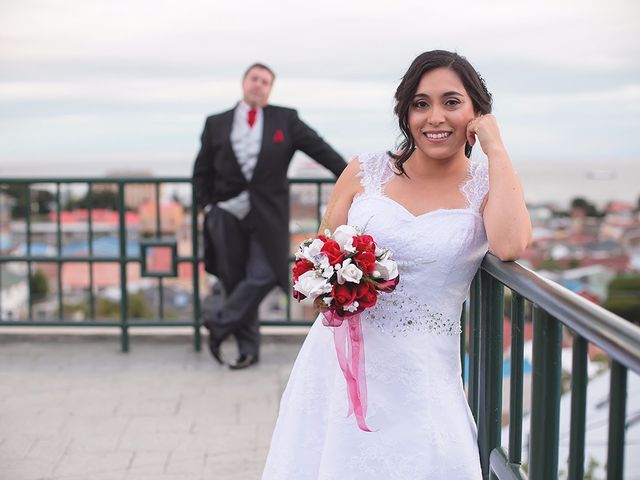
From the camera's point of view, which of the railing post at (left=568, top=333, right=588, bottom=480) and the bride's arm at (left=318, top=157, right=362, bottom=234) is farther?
the bride's arm at (left=318, top=157, right=362, bottom=234)

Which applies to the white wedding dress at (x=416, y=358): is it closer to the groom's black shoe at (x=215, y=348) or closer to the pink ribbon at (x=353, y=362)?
the pink ribbon at (x=353, y=362)

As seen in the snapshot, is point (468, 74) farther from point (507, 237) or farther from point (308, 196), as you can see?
point (308, 196)

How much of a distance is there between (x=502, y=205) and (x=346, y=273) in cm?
51

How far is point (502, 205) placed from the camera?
271cm

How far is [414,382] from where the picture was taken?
2.88 metres

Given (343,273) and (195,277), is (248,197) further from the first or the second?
(343,273)

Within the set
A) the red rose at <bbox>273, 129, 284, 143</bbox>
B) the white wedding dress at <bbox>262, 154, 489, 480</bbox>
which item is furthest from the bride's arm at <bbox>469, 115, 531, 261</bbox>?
the red rose at <bbox>273, 129, 284, 143</bbox>

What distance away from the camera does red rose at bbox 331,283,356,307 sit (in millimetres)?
2646

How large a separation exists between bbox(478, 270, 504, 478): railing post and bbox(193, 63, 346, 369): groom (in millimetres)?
3060

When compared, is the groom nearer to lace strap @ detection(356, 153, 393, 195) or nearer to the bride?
lace strap @ detection(356, 153, 393, 195)

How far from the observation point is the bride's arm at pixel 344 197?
3.09 metres

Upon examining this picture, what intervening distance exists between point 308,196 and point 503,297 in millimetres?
3738

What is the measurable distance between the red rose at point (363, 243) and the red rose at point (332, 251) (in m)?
0.05

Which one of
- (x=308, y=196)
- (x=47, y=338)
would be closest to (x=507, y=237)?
(x=308, y=196)
